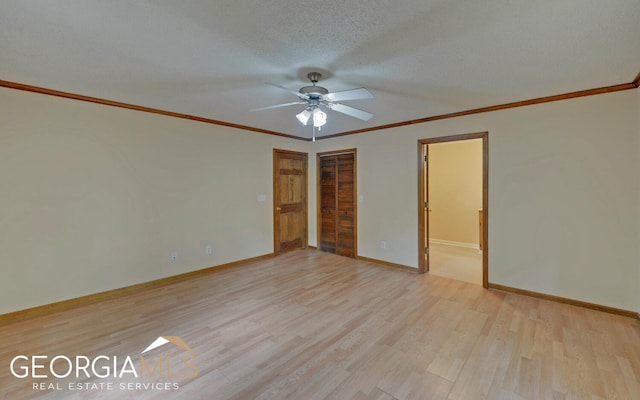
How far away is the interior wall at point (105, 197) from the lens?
9.02ft

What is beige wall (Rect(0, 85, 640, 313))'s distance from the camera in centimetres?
276

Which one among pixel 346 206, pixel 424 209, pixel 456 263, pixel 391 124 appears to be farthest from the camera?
pixel 346 206

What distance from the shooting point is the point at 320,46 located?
6.54 feet

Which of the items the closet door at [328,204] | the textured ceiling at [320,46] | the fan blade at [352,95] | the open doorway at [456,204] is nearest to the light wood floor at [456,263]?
the open doorway at [456,204]

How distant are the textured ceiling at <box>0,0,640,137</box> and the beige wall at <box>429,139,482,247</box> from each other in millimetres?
2997

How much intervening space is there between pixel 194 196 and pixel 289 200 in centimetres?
197

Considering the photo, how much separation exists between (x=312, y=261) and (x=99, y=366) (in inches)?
128

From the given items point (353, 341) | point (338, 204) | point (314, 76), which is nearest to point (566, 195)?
point (353, 341)

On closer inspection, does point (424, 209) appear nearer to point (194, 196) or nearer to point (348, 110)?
point (348, 110)

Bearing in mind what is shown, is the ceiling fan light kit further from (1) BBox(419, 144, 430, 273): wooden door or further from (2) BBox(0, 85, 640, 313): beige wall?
(2) BBox(0, 85, 640, 313): beige wall

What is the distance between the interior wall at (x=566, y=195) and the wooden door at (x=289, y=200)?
2.74 metres

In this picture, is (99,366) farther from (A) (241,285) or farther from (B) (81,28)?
(B) (81,28)

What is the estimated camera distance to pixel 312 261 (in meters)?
4.86

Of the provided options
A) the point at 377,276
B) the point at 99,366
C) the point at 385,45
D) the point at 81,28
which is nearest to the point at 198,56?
the point at 81,28
